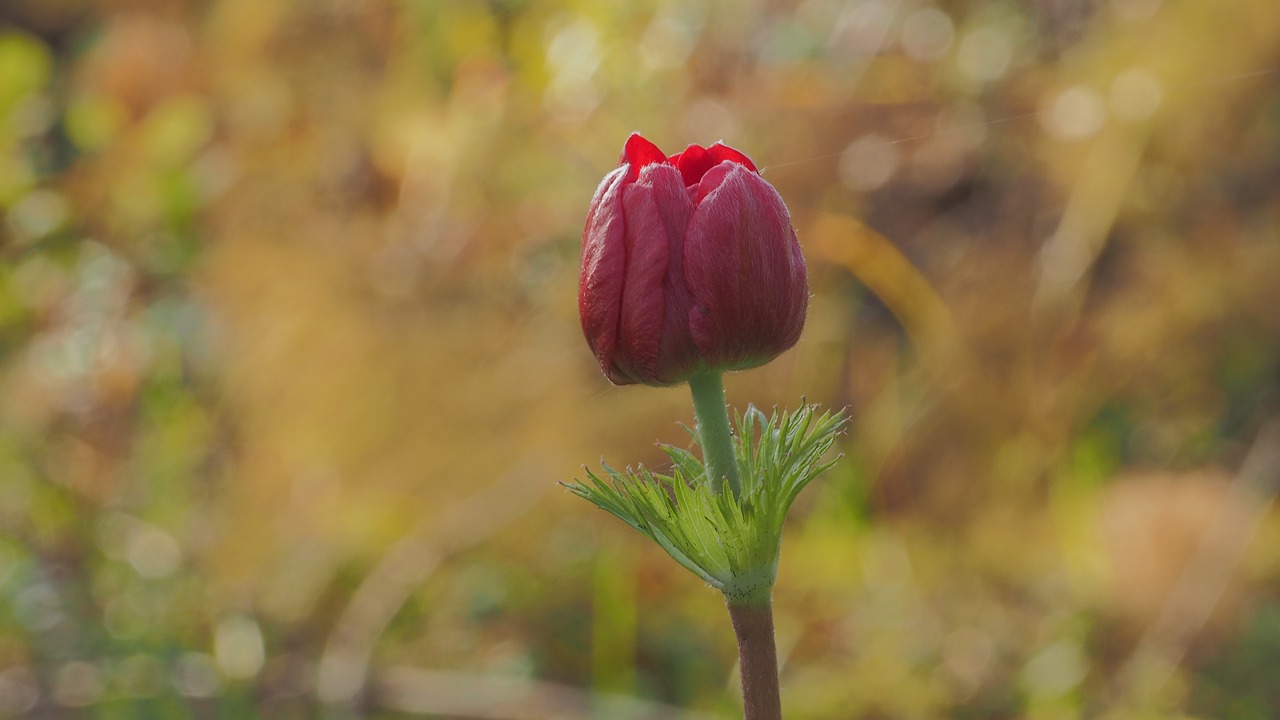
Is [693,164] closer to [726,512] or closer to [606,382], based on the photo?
[726,512]

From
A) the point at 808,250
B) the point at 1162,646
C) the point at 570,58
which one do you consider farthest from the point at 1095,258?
the point at 570,58

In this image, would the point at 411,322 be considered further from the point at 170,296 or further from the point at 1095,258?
the point at 1095,258

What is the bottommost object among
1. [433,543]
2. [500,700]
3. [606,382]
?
[500,700]

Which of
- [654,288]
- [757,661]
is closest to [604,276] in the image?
[654,288]

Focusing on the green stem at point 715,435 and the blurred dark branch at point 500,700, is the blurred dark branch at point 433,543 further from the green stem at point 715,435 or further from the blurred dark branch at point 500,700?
the green stem at point 715,435

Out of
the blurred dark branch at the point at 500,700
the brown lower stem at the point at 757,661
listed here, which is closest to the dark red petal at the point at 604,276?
the brown lower stem at the point at 757,661

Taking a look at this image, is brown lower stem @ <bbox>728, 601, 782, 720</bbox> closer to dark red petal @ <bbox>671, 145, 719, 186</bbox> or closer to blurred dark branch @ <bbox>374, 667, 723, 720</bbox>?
dark red petal @ <bbox>671, 145, 719, 186</bbox>

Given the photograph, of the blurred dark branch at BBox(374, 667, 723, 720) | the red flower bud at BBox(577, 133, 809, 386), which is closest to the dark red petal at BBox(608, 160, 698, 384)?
the red flower bud at BBox(577, 133, 809, 386)
